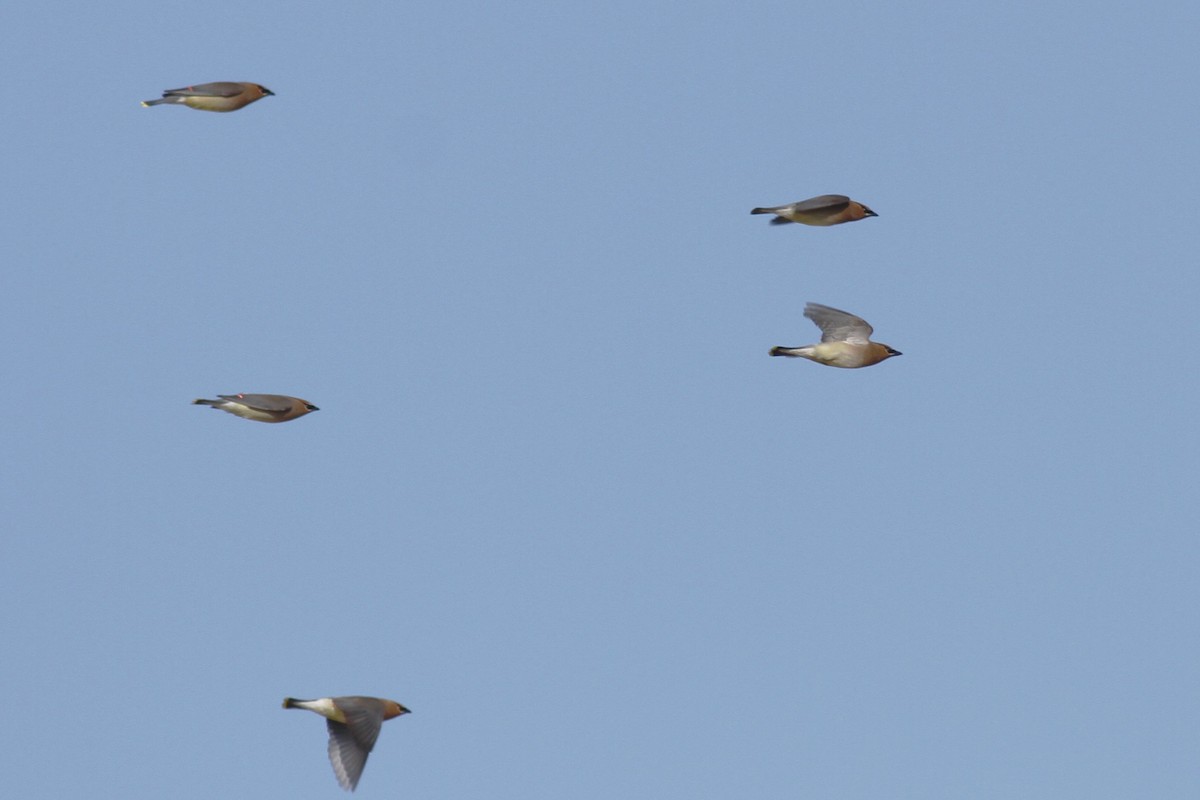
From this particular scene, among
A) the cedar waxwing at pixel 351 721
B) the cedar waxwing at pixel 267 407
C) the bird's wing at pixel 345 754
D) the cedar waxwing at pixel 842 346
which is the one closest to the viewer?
the bird's wing at pixel 345 754

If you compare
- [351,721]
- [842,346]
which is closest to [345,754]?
[351,721]

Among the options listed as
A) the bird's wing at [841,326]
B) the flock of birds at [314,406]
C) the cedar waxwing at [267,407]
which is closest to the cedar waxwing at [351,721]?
the flock of birds at [314,406]

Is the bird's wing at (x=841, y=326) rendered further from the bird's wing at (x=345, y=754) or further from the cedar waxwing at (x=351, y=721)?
the bird's wing at (x=345, y=754)

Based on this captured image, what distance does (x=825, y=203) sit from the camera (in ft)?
98.5

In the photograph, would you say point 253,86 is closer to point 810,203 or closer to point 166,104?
point 166,104

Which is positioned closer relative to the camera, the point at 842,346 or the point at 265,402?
the point at 265,402

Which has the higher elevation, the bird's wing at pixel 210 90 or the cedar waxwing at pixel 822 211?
the bird's wing at pixel 210 90

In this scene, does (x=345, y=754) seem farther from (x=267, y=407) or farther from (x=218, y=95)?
(x=218, y=95)

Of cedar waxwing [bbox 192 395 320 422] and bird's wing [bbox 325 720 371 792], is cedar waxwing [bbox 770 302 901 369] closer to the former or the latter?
cedar waxwing [bbox 192 395 320 422]

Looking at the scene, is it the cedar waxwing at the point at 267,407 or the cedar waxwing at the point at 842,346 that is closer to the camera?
the cedar waxwing at the point at 267,407

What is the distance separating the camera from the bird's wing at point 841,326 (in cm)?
3108

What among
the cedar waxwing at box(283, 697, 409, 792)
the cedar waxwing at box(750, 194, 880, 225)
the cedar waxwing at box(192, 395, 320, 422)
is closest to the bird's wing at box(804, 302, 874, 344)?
the cedar waxwing at box(750, 194, 880, 225)

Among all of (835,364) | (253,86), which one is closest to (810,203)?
(835,364)

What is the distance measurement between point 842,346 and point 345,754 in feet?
23.9
